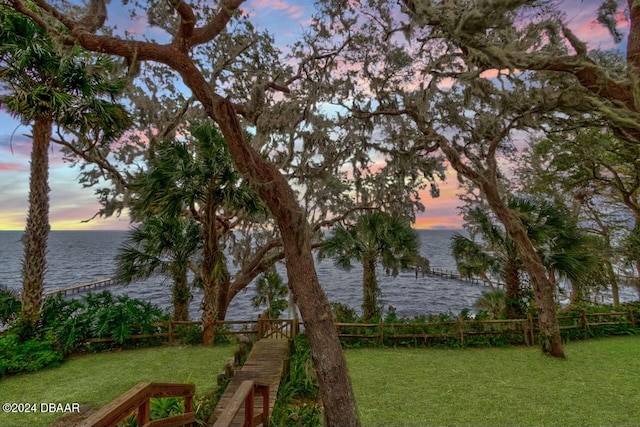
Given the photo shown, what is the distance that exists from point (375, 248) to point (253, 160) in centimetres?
690

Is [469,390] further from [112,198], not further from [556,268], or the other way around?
[112,198]

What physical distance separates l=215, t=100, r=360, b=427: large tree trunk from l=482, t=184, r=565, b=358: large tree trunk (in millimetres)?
5990

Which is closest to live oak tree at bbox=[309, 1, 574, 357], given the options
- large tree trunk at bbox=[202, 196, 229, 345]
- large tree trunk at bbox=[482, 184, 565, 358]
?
large tree trunk at bbox=[482, 184, 565, 358]

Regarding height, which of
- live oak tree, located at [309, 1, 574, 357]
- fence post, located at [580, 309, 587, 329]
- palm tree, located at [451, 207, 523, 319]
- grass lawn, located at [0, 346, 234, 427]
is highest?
live oak tree, located at [309, 1, 574, 357]

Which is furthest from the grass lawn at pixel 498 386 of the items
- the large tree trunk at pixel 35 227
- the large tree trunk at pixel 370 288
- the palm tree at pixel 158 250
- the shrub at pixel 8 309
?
the shrub at pixel 8 309

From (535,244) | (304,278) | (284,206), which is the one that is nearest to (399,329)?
(535,244)

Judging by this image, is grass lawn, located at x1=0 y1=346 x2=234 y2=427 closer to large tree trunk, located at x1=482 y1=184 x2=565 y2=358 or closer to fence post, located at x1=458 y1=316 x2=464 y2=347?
fence post, located at x1=458 y1=316 x2=464 y2=347

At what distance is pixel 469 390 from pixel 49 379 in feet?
27.7

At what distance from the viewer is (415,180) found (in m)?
11.1

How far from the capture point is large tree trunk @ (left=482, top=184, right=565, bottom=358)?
24.7ft

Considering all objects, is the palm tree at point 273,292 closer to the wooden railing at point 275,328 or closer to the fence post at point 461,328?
the wooden railing at point 275,328

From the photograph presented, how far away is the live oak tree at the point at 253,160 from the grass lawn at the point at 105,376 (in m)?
3.35

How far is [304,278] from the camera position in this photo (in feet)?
12.4

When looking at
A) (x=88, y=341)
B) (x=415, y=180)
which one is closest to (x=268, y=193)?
(x=88, y=341)
